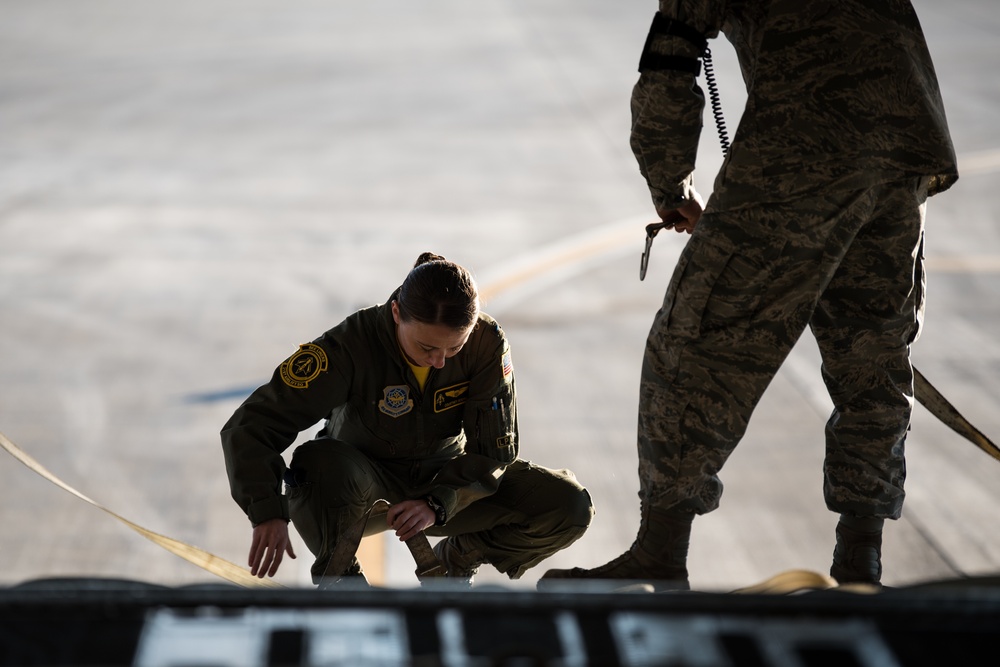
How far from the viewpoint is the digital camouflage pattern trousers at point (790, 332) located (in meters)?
2.43

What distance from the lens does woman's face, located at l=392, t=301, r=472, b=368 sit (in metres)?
2.52

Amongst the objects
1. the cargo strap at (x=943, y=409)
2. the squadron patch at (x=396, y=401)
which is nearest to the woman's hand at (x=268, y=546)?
the squadron patch at (x=396, y=401)

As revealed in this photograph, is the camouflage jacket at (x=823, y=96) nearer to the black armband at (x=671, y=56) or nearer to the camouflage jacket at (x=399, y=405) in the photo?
the black armband at (x=671, y=56)

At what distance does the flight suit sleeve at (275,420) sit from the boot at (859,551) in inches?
52.6

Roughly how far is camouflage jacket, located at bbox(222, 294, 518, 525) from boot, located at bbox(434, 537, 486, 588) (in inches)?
10.7

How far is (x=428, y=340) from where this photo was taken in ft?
8.34

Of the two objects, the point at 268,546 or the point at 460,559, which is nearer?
the point at 268,546

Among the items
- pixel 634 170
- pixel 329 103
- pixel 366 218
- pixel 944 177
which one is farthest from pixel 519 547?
pixel 329 103

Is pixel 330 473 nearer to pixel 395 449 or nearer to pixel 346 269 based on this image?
pixel 395 449

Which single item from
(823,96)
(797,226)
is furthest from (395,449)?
(823,96)

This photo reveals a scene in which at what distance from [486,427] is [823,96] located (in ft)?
3.87

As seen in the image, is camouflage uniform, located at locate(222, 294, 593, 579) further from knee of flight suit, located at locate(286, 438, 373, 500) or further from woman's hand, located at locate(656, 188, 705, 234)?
woman's hand, located at locate(656, 188, 705, 234)

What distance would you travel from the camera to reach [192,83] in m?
12.3

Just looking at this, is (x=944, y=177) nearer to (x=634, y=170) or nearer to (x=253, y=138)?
(x=634, y=170)
